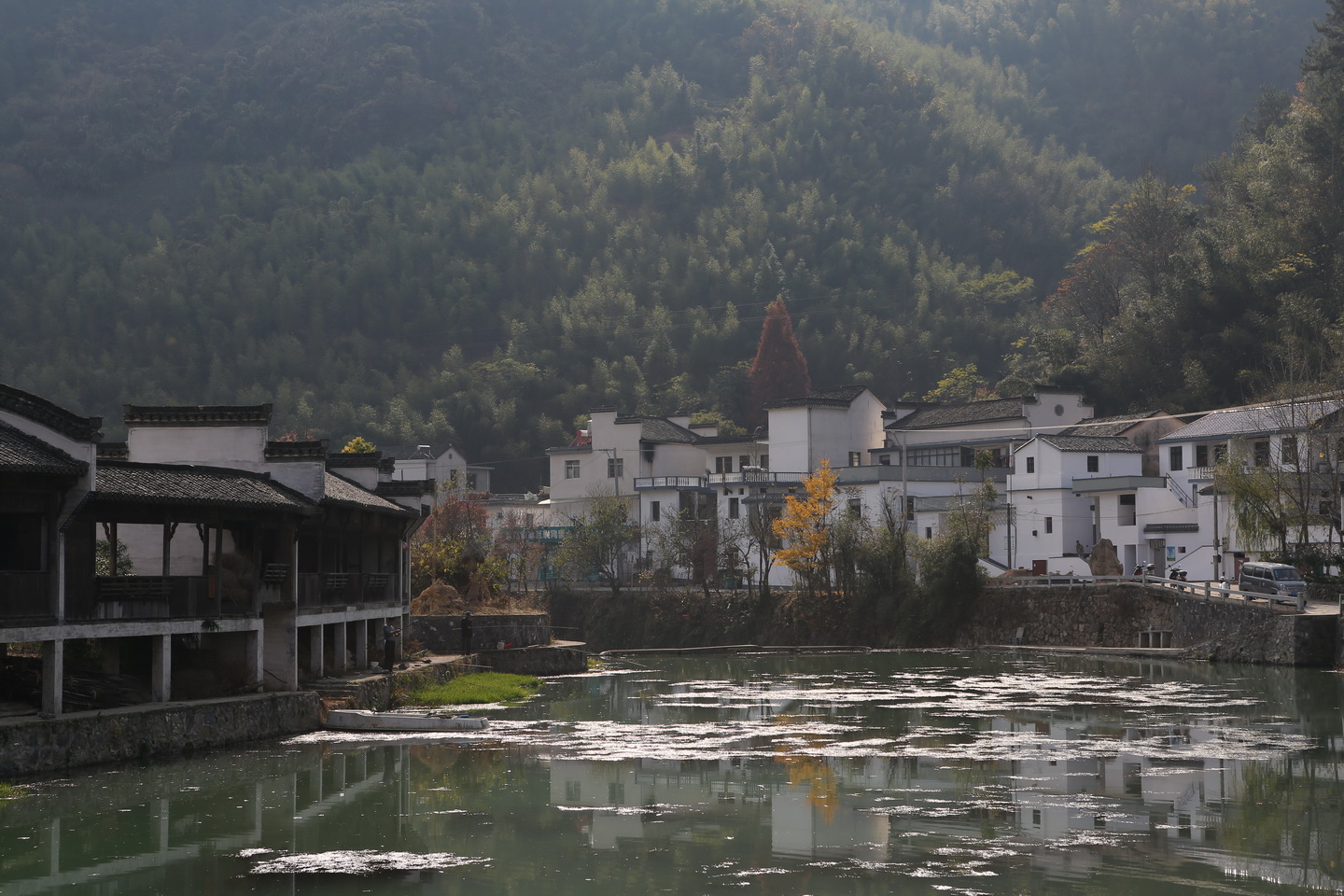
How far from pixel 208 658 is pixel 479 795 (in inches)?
419

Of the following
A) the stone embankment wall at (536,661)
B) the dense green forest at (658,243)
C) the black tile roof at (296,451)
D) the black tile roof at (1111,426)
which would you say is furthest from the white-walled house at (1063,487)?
the black tile roof at (296,451)

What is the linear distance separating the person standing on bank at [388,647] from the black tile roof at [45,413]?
14701mm

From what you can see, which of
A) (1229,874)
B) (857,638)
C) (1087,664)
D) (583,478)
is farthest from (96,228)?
(1229,874)

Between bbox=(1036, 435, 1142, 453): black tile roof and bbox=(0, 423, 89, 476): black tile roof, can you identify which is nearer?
bbox=(0, 423, 89, 476): black tile roof

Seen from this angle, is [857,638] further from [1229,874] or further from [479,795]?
[1229,874]

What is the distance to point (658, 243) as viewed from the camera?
158 m

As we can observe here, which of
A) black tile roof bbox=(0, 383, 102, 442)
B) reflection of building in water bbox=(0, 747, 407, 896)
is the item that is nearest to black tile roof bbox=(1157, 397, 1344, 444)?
reflection of building in water bbox=(0, 747, 407, 896)

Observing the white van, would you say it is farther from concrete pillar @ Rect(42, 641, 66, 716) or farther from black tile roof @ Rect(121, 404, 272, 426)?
concrete pillar @ Rect(42, 641, 66, 716)

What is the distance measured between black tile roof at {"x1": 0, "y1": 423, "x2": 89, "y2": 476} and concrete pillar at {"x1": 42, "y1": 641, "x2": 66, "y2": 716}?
3.11 m

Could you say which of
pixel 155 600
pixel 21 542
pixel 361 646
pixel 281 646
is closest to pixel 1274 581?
pixel 361 646

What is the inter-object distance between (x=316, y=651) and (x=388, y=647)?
423 cm

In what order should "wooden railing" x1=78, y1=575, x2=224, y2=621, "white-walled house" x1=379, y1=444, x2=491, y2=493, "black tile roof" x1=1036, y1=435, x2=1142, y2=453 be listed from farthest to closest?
"white-walled house" x1=379, y1=444, x2=491, y2=493, "black tile roof" x1=1036, y1=435, x2=1142, y2=453, "wooden railing" x1=78, y1=575, x2=224, y2=621

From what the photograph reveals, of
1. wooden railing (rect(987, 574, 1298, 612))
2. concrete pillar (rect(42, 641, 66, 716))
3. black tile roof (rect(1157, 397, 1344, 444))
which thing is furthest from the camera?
black tile roof (rect(1157, 397, 1344, 444))

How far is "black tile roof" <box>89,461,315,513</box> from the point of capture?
1099 inches
